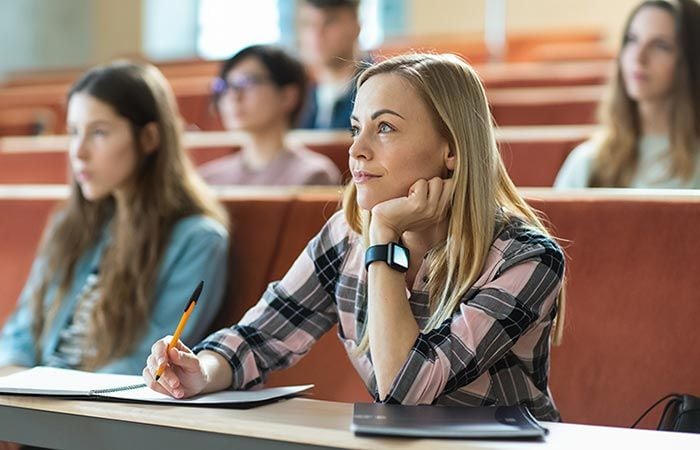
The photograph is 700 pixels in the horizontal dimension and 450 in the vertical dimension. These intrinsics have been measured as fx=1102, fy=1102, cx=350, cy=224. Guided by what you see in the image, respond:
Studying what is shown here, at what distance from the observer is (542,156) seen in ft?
7.21

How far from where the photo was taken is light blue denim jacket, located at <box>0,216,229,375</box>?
5.54 feet

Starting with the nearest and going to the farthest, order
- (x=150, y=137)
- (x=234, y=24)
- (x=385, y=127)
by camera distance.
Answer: (x=385, y=127), (x=150, y=137), (x=234, y=24)

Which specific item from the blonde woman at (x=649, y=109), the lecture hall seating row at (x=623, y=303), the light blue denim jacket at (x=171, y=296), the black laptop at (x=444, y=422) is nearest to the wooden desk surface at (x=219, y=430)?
the black laptop at (x=444, y=422)

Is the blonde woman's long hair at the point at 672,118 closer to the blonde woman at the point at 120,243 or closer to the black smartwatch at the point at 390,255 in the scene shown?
the blonde woman at the point at 120,243

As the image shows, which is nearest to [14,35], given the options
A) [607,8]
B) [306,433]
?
[607,8]

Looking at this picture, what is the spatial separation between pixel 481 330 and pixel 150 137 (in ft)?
3.04

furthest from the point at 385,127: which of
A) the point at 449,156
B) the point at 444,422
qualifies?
the point at 444,422

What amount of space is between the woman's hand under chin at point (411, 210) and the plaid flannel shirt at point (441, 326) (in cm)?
7

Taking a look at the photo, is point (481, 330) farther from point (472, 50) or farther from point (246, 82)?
point (472, 50)

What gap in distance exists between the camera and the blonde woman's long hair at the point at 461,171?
3.90 feet

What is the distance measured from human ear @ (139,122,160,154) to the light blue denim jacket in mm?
155

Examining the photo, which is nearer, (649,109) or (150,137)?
(150,137)

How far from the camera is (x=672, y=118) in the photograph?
2.20 meters

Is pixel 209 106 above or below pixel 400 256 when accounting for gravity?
below
